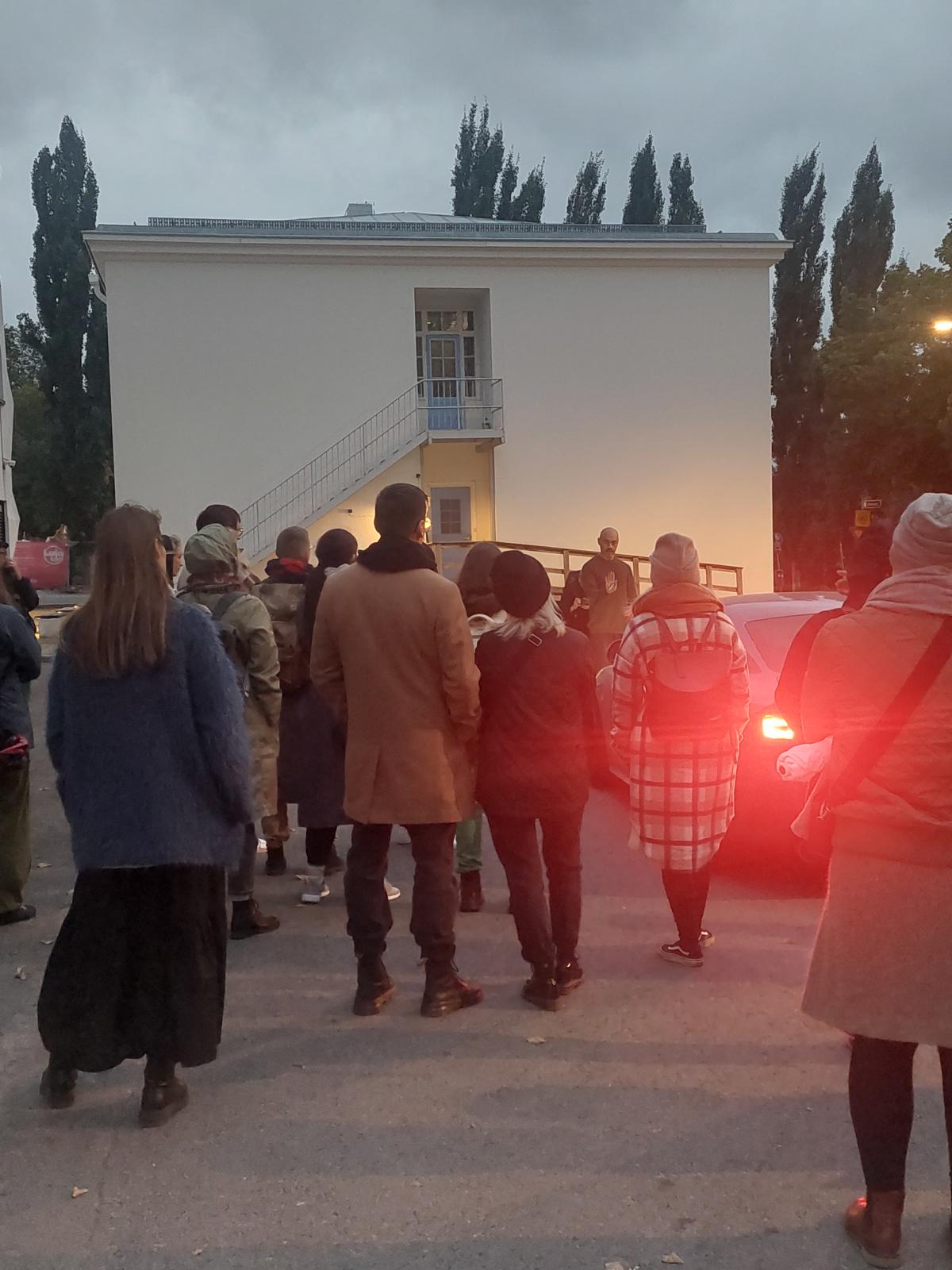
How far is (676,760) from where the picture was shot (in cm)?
457

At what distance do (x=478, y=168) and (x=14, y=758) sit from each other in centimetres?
4409

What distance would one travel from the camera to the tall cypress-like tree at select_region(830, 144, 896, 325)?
38.6 meters

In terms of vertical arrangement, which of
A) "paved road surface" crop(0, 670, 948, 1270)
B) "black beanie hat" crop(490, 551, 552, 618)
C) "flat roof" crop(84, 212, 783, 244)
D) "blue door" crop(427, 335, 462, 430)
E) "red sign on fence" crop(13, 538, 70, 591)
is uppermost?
"flat roof" crop(84, 212, 783, 244)

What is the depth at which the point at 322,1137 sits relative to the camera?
3.46m

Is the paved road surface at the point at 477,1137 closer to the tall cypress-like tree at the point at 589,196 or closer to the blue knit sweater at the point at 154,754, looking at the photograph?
the blue knit sweater at the point at 154,754

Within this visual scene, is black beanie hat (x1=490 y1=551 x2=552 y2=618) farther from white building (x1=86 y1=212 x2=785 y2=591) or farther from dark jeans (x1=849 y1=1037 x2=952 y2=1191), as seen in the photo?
white building (x1=86 y1=212 x2=785 y2=591)

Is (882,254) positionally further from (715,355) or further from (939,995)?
(939,995)

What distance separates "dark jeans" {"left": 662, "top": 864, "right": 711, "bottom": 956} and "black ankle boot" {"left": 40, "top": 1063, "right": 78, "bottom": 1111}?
8.01 feet

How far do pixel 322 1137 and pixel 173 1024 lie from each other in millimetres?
593

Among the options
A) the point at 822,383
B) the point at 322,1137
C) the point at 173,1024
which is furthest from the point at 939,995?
the point at 822,383

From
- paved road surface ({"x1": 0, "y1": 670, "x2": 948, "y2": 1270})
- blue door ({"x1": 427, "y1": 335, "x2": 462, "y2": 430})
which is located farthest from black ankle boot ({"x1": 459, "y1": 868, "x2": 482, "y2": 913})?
blue door ({"x1": 427, "y1": 335, "x2": 462, "y2": 430})

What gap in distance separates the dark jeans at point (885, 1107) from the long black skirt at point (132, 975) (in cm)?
200

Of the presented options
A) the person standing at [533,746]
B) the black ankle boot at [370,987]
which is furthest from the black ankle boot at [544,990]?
the black ankle boot at [370,987]

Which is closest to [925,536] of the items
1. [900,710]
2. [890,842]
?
[900,710]
